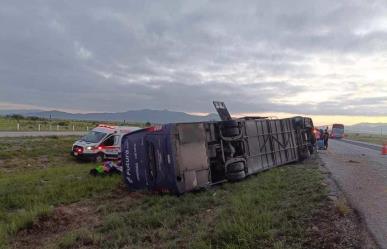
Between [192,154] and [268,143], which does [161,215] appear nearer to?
[192,154]

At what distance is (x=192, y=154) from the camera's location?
11.5m

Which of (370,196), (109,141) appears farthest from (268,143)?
(109,141)

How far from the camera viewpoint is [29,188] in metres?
12.6

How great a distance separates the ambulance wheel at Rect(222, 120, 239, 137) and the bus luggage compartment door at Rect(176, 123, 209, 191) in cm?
125

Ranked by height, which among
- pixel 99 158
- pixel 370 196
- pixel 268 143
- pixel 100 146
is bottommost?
pixel 370 196

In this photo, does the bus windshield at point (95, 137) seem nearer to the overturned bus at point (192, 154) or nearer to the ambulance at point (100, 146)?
the ambulance at point (100, 146)

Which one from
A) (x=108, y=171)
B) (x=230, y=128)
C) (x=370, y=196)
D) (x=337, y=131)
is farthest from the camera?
(x=337, y=131)

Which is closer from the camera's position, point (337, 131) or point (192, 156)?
point (192, 156)

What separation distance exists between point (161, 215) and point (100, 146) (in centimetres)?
1461

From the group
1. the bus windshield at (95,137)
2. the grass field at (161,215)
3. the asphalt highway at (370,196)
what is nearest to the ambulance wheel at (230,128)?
the grass field at (161,215)

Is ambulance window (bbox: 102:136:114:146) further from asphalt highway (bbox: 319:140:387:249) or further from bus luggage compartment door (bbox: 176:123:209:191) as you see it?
asphalt highway (bbox: 319:140:387:249)

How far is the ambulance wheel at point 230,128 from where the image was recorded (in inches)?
520

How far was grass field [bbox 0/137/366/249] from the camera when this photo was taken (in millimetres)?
6625

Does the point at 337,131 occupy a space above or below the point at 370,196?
above
